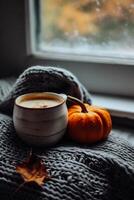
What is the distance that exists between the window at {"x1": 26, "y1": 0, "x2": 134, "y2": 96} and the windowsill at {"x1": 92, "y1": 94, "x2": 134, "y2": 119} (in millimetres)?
30

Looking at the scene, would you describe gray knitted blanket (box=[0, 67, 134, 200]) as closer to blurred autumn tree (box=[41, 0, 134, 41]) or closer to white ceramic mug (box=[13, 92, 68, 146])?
white ceramic mug (box=[13, 92, 68, 146])

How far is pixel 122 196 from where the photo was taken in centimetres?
67

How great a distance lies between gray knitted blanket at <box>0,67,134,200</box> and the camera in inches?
24.8

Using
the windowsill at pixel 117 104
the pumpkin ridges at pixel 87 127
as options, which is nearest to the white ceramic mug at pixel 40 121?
the pumpkin ridges at pixel 87 127

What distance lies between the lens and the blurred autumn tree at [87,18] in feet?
3.24

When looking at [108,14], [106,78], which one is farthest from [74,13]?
[106,78]

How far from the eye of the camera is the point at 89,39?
1.06 meters

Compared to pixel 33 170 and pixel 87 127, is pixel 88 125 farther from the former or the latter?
pixel 33 170

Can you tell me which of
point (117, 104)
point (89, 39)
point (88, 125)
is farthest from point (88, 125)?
point (89, 39)

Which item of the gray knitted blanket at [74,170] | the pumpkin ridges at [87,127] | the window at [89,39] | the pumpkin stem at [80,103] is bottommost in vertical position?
the gray knitted blanket at [74,170]

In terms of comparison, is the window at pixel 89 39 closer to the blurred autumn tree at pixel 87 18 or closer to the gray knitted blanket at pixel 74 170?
the blurred autumn tree at pixel 87 18

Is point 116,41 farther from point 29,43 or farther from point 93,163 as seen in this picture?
point 93,163

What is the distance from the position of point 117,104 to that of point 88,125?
0.90 feet

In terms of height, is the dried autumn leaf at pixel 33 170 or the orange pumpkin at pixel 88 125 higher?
the orange pumpkin at pixel 88 125
